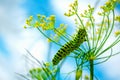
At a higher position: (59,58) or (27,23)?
(27,23)

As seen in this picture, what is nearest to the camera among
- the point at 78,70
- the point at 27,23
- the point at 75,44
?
the point at 75,44

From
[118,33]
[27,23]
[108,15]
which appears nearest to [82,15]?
[108,15]

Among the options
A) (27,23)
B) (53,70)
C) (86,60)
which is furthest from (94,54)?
(27,23)

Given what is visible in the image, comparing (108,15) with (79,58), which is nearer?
(79,58)

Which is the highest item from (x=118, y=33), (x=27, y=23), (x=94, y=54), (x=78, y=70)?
(x=27, y=23)

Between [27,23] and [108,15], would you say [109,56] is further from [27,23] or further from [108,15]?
[27,23]

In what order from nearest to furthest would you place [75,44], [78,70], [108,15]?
[75,44] < [78,70] < [108,15]

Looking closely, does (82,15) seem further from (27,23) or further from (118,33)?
(27,23)

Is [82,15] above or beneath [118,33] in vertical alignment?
above

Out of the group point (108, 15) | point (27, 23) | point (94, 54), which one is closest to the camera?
point (94, 54)
